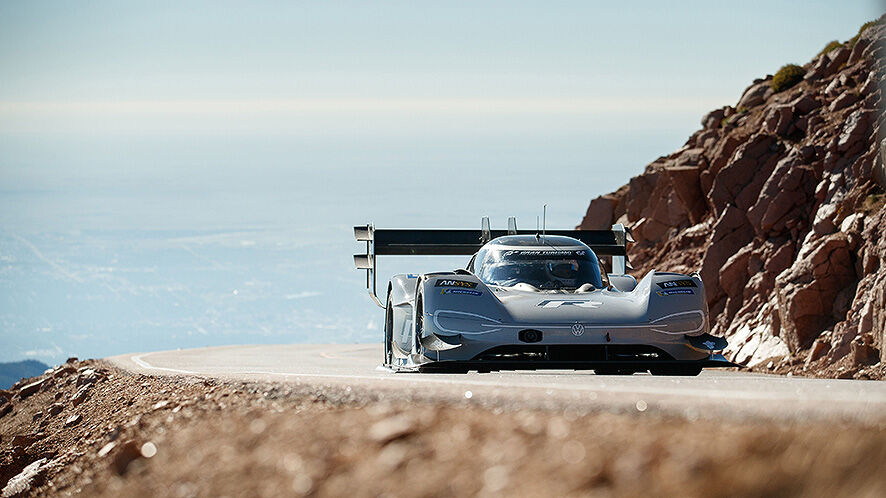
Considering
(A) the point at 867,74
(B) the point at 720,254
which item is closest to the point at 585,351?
(B) the point at 720,254

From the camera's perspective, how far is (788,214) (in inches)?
1239

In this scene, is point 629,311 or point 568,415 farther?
point 629,311

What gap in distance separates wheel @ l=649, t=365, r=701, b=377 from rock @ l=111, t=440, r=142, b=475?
24.8 feet

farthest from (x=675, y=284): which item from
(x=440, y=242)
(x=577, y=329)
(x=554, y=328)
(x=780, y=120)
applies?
(x=780, y=120)

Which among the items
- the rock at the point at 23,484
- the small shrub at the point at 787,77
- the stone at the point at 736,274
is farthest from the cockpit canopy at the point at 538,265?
the small shrub at the point at 787,77

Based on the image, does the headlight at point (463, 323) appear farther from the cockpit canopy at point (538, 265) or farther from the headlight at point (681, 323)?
the cockpit canopy at point (538, 265)

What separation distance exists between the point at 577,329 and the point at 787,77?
32376 millimetres

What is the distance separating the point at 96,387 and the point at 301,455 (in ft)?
37.5

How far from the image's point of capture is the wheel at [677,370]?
12.4 meters

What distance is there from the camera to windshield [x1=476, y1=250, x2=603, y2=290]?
46.4 feet

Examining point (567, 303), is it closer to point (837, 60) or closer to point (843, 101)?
point (843, 101)

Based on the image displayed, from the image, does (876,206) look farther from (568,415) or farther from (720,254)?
(568,415)

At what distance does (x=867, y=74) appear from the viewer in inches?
1362

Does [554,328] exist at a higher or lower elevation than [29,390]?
higher
